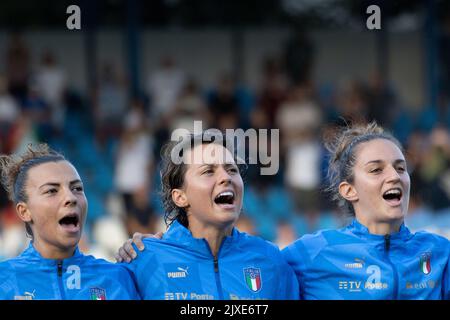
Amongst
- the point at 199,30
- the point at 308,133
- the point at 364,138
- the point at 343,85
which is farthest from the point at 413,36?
the point at 364,138

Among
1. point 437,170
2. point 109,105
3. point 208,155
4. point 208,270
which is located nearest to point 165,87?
point 109,105

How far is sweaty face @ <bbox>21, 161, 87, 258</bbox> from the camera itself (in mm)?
4855

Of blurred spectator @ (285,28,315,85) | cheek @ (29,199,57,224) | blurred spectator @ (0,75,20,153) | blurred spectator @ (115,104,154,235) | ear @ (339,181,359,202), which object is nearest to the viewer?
cheek @ (29,199,57,224)

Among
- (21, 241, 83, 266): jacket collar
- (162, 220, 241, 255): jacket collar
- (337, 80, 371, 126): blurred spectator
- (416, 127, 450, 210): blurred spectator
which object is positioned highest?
(337, 80, 371, 126): blurred spectator

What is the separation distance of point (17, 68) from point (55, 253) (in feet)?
30.5

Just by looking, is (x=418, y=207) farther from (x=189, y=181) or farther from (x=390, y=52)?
(x=189, y=181)

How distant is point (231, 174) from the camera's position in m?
5.02

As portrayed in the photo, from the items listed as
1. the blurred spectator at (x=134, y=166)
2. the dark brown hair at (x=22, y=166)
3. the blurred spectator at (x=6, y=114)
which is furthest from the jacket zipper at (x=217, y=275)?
the blurred spectator at (x=6, y=114)

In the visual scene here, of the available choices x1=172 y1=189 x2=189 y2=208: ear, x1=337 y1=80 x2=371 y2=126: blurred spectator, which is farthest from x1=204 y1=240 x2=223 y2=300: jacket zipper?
x1=337 y1=80 x2=371 y2=126: blurred spectator

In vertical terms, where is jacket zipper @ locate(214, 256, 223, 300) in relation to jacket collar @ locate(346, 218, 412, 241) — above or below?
below

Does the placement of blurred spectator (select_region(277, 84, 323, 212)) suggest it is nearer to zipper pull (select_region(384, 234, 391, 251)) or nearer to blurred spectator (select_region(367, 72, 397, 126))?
blurred spectator (select_region(367, 72, 397, 126))

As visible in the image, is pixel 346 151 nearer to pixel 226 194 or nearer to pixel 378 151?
pixel 378 151

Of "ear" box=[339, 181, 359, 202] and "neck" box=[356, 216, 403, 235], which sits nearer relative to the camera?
"neck" box=[356, 216, 403, 235]

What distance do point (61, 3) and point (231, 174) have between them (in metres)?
11.4
